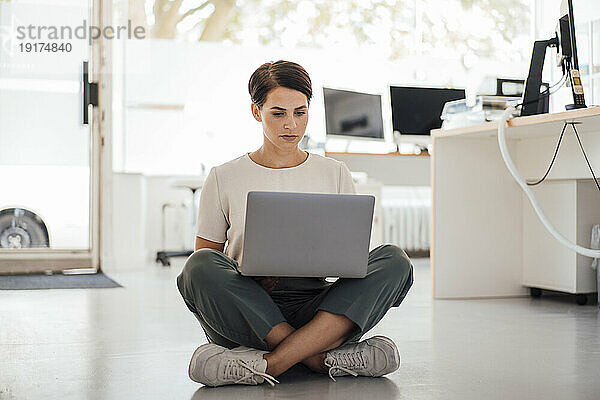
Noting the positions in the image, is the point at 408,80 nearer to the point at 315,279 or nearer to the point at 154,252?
the point at 154,252

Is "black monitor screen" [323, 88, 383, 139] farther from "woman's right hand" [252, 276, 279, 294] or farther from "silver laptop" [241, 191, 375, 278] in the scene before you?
"silver laptop" [241, 191, 375, 278]

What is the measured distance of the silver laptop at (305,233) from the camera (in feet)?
5.51

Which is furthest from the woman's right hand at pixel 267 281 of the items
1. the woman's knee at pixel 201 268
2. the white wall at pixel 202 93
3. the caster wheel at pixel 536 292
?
the white wall at pixel 202 93

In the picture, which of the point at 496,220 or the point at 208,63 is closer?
the point at 496,220

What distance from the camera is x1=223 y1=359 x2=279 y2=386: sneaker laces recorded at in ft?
5.75

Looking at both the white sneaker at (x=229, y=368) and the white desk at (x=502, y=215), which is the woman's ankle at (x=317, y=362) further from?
the white desk at (x=502, y=215)

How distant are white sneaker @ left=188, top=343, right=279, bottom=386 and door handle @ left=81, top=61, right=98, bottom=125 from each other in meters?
3.47

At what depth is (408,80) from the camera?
6.61 metres

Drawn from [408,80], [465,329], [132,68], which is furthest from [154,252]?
[465,329]

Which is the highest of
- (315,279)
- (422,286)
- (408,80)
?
(408,80)

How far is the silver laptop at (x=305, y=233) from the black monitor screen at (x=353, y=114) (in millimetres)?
3793

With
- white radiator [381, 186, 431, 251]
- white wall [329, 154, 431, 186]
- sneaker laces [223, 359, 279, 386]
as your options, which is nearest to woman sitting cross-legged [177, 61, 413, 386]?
sneaker laces [223, 359, 279, 386]

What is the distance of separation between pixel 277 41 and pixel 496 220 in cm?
331

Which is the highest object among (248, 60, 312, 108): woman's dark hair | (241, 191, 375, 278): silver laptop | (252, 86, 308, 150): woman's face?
(248, 60, 312, 108): woman's dark hair
